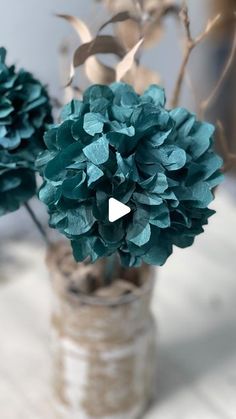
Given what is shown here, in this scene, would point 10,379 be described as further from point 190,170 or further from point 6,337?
point 190,170

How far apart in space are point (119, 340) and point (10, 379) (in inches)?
5.6

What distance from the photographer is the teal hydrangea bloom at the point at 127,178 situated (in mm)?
403

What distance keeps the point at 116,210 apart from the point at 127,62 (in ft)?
0.43

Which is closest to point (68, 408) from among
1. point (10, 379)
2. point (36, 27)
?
point (10, 379)

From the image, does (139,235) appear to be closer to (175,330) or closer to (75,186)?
(75,186)

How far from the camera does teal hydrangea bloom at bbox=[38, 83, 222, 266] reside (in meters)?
0.40

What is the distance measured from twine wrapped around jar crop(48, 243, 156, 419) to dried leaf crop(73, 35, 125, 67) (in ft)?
0.58

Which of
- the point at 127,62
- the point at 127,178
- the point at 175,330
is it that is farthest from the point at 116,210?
the point at 175,330

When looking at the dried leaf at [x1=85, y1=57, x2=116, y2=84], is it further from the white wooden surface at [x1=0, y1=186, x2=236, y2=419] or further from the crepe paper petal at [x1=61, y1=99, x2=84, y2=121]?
the white wooden surface at [x1=0, y1=186, x2=236, y2=419]

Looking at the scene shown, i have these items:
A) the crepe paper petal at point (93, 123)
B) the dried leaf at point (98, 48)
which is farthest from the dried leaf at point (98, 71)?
the crepe paper petal at point (93, 123)

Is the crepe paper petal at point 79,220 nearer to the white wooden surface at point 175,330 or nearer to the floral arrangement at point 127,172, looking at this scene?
the floral arrangement at point 127,172

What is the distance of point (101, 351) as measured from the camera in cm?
55

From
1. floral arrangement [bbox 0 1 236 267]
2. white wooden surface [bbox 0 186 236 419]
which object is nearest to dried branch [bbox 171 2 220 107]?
floral arrangement [bbox 0 1 236 267]

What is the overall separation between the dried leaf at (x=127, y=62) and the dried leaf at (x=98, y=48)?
2 cm
